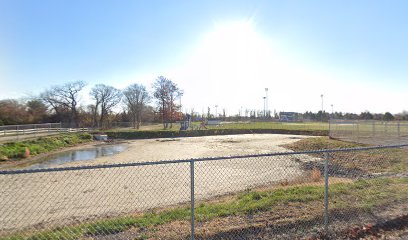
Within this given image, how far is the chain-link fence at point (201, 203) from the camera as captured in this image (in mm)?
4691

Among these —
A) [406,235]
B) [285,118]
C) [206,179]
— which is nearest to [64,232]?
[406,235]

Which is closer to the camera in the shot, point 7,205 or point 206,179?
point 7,205

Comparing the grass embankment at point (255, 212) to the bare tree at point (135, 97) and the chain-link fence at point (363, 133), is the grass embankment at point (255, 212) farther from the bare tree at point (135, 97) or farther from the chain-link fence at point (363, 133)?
the bare tree at point (135, 97)

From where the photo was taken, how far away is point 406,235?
4375mm

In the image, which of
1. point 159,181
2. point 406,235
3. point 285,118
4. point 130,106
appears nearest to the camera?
point 406,235

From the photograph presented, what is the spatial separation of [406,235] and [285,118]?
79433 millimetres

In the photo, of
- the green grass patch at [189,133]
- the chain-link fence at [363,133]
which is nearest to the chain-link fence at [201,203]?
the chain-link fence at [363,133]

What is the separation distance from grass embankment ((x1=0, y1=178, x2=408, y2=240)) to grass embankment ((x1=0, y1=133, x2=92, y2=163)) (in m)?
19.9

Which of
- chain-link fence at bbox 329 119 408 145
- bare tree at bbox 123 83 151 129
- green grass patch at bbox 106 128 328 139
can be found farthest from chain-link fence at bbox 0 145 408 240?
bare tree at bbox 123 83 151 129

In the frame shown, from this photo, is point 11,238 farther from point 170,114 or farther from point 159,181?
point 170,114

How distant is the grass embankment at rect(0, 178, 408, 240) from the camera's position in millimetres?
4938

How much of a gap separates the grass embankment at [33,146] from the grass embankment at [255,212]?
65.4 feet

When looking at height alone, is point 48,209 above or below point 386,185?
below

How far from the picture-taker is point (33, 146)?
2469cm
